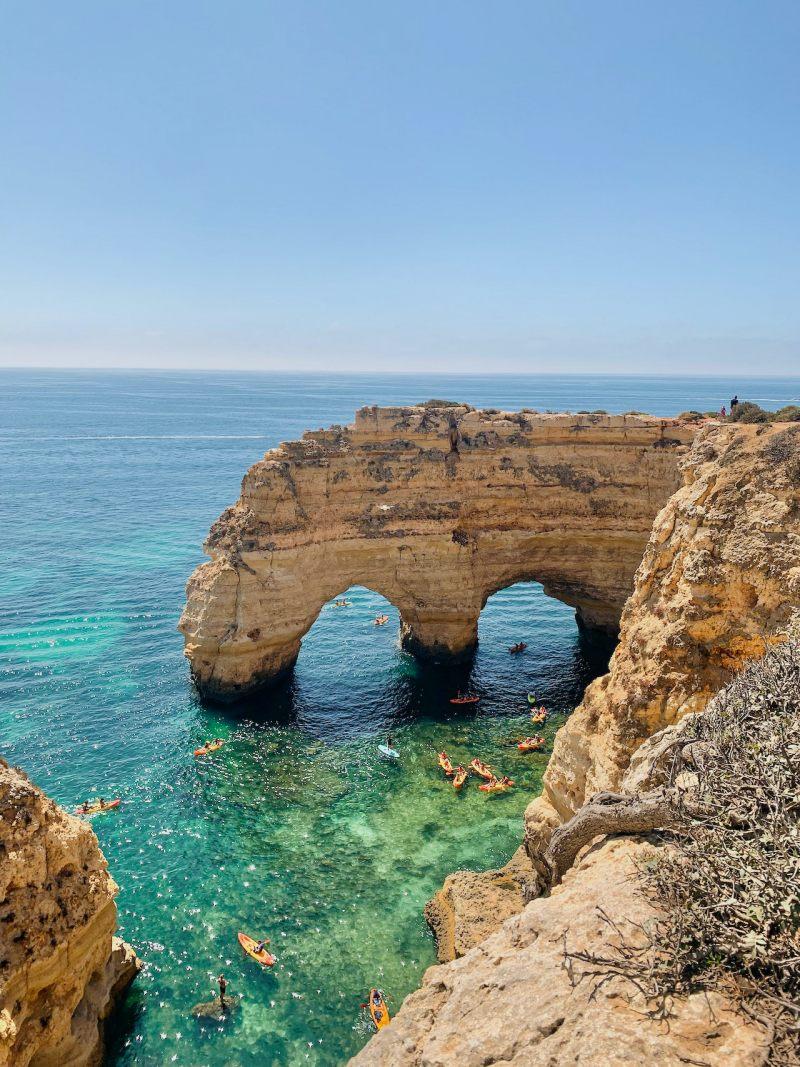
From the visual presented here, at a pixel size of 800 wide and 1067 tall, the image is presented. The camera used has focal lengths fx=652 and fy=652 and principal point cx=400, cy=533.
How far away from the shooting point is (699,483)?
14.6 metres

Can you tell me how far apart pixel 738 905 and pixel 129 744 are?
77.9ft

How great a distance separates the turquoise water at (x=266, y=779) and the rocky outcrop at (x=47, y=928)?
8.39 feet

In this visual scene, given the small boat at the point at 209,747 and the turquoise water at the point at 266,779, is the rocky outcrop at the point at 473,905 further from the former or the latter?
the small boat at the point at 209,747

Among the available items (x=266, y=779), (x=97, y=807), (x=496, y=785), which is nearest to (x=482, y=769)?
(x=496, y=785)

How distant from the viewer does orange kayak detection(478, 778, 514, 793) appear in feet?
73.7

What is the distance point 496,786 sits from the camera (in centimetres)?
2256

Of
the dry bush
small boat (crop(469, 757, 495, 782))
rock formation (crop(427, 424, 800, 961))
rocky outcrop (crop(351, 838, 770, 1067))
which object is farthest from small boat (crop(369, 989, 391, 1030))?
the dry bush

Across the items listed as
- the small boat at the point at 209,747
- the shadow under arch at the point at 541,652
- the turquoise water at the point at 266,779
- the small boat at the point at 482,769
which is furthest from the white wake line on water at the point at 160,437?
the small boat at the point at 482,769

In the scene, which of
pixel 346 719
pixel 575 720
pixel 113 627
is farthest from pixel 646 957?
pixel 113 627

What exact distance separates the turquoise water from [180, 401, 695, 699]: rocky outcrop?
3243 mm

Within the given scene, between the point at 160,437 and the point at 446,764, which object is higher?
the point at 160,437

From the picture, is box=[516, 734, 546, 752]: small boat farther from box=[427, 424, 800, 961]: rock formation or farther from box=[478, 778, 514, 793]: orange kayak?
box=[427, 424, 800, 961]: rock formation

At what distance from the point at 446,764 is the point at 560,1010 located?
1898 centimetres

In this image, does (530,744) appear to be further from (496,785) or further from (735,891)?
(735,891)
